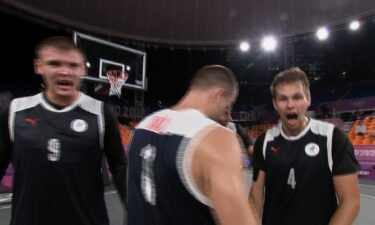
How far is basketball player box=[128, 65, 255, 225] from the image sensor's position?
111 cm

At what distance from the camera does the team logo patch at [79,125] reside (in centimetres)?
210

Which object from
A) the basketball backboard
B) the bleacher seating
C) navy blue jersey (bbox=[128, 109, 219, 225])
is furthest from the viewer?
the bleacher seating

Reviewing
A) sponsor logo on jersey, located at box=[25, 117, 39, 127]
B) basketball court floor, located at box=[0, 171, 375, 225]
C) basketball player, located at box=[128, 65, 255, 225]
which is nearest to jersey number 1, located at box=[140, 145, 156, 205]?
basketball player, located at box=[128, 65, 255, 225]

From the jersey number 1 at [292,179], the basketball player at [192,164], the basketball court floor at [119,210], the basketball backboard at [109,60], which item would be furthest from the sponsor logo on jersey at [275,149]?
the basketball backboard at [109,60]

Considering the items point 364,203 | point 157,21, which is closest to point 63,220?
point 364,203

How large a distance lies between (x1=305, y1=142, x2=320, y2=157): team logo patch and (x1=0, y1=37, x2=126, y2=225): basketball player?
112 cm

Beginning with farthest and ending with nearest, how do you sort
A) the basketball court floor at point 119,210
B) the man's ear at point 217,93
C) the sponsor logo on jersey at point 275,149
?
the basketball court floor at point 119,210
the sponsor logo on jersey at point 275,149
the man's ear at point 217,93

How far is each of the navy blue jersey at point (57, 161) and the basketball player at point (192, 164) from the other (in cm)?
61

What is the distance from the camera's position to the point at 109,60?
10.8 meters

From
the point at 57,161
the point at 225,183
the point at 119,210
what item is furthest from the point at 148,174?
the point at 119,210

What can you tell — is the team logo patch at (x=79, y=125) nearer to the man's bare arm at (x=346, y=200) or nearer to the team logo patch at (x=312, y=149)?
the team logo patch at (x=312, y=149)

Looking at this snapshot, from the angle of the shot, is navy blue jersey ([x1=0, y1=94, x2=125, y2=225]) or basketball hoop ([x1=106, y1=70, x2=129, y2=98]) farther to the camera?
basketball hoop ([x1=106, y1=70, x2=129, y2=98])

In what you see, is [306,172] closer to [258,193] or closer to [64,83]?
[258,193]

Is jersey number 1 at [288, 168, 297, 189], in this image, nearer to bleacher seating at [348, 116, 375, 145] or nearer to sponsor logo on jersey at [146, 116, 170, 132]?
sponsor logo on jersey at [146, 116, 170, 132]
